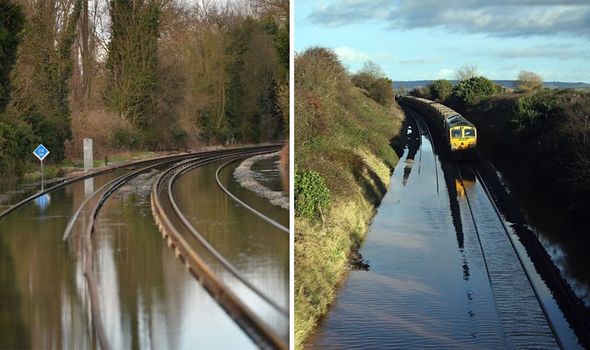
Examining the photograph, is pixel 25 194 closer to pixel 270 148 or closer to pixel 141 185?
pixel 141 185

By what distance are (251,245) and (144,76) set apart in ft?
2.49

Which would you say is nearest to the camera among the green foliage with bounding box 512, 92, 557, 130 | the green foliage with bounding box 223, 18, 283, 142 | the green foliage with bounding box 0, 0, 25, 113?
the green foliage with bounding box 0, 0, 25, 113

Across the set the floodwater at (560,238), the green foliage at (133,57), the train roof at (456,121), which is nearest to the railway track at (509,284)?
the floodwater at (560,238)

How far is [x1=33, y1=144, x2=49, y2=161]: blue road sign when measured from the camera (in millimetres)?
2465

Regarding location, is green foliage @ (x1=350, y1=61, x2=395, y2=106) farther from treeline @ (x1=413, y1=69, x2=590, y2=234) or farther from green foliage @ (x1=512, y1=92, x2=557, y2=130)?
green foliage @ (x1=512, y1=92, x2=557, y2=130)

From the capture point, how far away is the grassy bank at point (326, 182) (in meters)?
7.17

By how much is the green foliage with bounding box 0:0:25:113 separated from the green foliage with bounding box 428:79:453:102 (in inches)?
1379

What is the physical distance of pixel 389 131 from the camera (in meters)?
22.3

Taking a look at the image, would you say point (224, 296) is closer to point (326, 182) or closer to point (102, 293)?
point (102, 293)

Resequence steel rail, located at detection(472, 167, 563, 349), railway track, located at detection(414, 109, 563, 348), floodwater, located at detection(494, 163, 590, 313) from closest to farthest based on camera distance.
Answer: railway track, located at detection(414, 109, 563, 348), steel rail, located at detection(472, 167, 563, 349), floodwater, located at detection(494, 163, 590, 313)

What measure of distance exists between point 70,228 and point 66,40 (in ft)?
2.15

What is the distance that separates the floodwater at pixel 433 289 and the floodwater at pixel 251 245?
16.5 feet

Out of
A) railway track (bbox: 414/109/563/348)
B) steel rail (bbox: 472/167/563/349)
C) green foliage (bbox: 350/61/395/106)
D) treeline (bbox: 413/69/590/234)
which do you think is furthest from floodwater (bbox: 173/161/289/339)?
green foliage (bbox: 350/61/395/106)

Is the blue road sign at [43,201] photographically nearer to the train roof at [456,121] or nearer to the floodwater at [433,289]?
the floodwater at [433,289]
